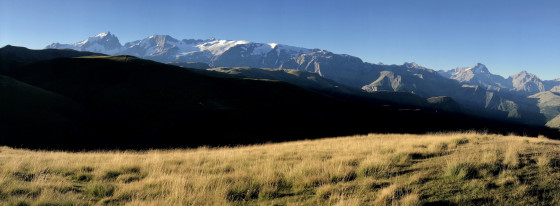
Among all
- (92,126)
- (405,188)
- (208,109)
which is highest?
(405,188)

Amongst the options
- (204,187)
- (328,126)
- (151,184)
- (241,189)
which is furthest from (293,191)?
(328,126)

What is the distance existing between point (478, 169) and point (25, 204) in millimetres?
11199

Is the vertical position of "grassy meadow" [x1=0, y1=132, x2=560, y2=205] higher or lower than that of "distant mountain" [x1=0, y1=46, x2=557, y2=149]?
higher

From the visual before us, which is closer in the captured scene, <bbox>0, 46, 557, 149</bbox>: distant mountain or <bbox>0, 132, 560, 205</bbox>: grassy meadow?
<bbox>0, 132, 560, 205</bbox>: grassy meadow

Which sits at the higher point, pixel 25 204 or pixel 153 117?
pixel 25 204

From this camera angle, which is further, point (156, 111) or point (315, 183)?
point (156, 111)

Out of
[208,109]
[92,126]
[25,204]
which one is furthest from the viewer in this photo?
[208,109]

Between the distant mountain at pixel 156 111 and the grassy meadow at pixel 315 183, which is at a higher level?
the grassy meadow at pixel 315 183

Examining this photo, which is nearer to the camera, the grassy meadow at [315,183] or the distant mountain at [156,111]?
the grassy meadow at [315,183]

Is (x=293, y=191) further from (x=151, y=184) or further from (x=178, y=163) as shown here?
(x=178, y=163)

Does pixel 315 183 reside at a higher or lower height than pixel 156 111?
higher

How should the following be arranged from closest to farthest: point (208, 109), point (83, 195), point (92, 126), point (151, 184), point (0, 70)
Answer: point (83, 195), point (151, 184), point (92, 126), point (208, 109), point (0, 70)

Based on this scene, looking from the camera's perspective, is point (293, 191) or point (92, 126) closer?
point (293, 191)

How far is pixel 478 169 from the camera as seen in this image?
7.86 m
